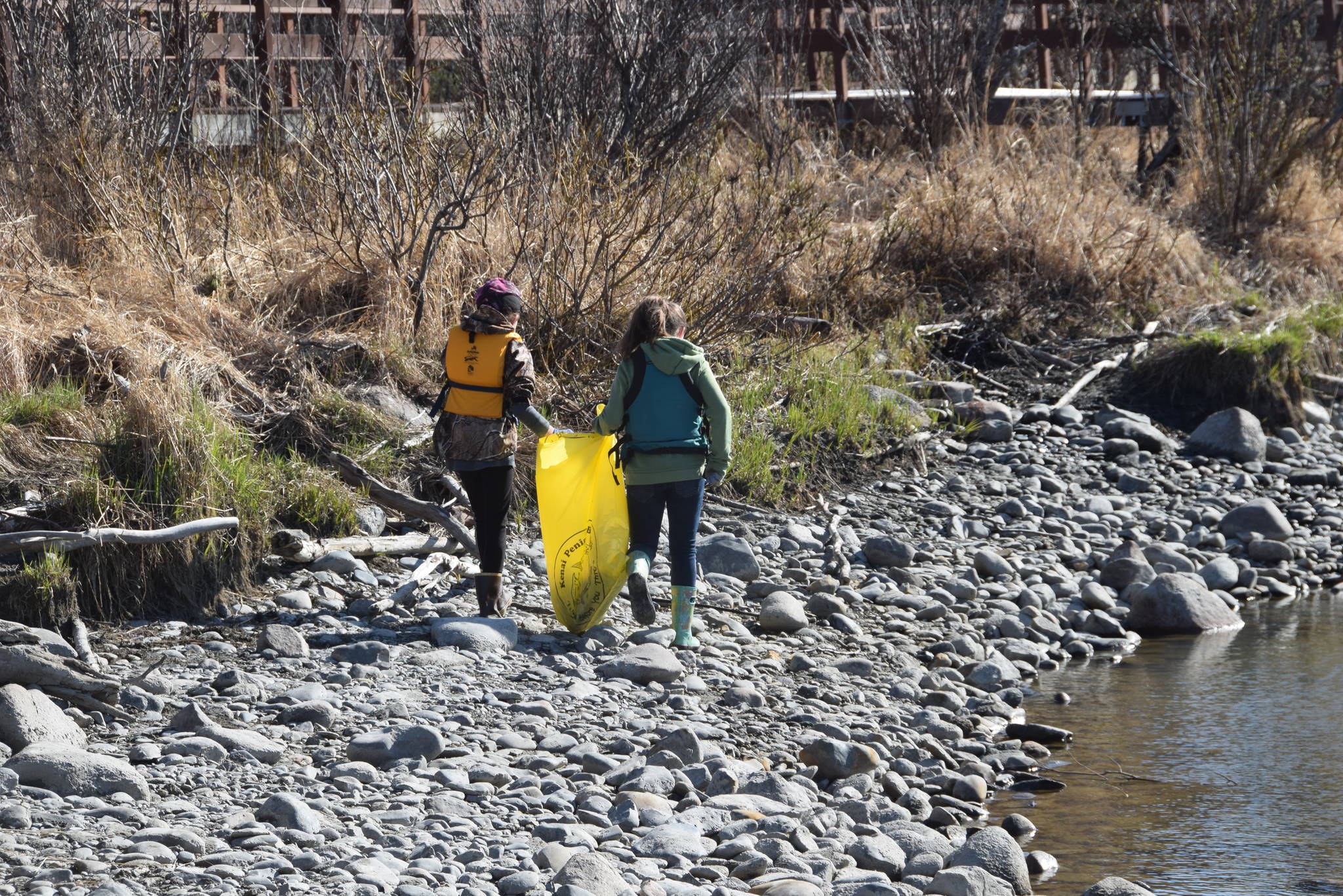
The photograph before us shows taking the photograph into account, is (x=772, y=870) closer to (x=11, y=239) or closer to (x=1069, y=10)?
(x=11, y=239)

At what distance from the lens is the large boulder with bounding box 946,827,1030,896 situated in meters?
4.25

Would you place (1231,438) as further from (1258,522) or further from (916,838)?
(916,838)

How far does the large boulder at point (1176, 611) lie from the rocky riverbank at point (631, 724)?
0.5 inches

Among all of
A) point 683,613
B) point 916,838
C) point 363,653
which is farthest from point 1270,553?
point 363,653

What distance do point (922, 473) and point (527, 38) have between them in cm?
403

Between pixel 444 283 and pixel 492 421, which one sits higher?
pixel 444 283

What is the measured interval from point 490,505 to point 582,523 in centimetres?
38

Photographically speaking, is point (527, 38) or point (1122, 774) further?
point (527, 38)

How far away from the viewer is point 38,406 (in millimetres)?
6531

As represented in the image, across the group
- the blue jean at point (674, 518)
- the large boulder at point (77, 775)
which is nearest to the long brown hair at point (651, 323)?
the blue jean at point (674, 518)

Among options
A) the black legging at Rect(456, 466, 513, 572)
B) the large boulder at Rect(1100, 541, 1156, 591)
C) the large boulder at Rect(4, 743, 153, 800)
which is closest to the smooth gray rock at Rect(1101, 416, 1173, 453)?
the large boulder at Rect(1100, 541, 1156, 591)

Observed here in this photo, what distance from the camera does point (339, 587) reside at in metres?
6.28

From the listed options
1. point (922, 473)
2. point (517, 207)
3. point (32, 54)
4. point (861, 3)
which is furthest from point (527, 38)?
point (861, 3)

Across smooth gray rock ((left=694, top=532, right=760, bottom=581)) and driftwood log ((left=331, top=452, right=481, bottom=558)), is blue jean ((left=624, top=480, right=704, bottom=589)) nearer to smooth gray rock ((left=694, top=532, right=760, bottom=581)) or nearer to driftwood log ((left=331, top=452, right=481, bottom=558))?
driftwood log ((left=331, top=452, right=481, bottom=558))
